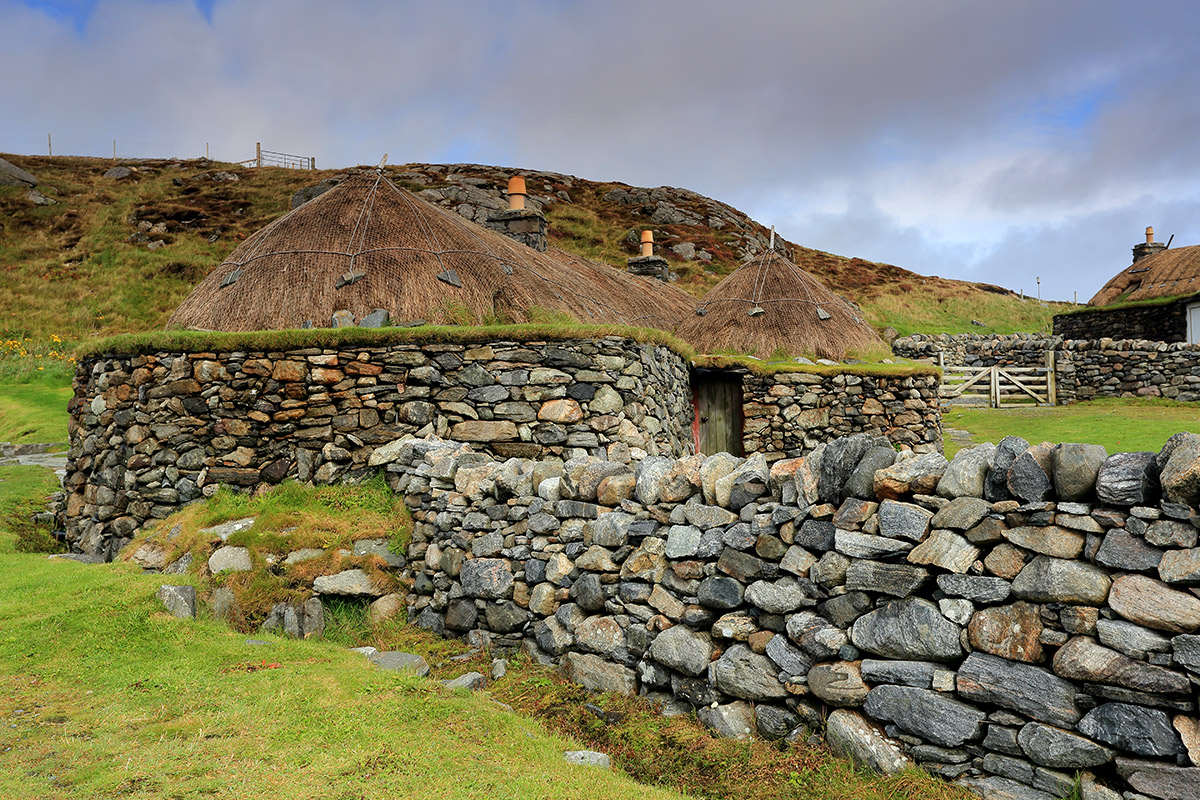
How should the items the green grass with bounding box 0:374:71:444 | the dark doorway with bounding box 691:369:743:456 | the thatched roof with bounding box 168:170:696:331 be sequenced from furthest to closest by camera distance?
1. the green grass with bounding box 0:374:71:444
2. the dark doorway with bounding box 691:369:743:456
3. the thatched roof with bounding box 168:170:696:331

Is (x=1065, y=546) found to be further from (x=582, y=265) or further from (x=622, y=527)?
(x=582, y=265)

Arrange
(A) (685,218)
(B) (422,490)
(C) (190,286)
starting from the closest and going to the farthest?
(B) (422,490), (C) (190,286), (A) (685,218)

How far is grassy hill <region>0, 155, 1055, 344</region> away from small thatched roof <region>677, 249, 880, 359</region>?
1890 cm

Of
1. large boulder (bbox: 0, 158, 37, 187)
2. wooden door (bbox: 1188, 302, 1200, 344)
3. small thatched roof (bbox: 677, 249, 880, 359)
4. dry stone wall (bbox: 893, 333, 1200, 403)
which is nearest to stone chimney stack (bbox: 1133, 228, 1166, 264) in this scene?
wooden door (bbox: 1188, 302, 1200, 344)

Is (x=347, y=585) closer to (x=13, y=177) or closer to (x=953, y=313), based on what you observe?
(x=953, y=313)

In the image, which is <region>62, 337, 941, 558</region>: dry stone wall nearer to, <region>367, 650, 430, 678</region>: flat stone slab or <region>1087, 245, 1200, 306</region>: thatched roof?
<region>367, 650, 430, 678</region>: flat stone slab

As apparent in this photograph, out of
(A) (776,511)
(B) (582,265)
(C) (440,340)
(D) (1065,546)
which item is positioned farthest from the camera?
(B) (582,265)

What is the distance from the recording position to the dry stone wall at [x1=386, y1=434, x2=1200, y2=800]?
3.57 meters

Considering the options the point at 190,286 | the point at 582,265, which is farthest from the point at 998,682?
the point at 190,286

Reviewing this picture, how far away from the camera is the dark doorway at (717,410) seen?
1502cm

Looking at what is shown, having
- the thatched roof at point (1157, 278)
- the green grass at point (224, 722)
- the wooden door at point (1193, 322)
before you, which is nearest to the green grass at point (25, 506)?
the green grass at point (224, 722)

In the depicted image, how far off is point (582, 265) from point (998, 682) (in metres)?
14.3

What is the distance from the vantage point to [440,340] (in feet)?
31.5

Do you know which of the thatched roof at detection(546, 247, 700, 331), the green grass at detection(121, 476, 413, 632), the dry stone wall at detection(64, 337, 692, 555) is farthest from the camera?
the thatched roof at detection(546, 247, 700, 331)
